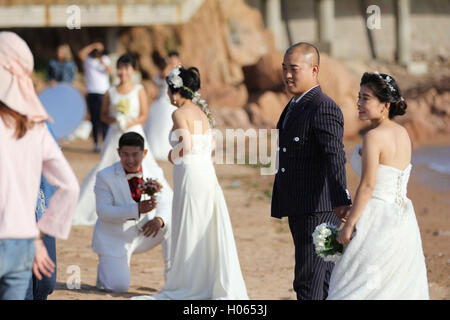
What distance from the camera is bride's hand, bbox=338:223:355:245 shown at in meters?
4.66

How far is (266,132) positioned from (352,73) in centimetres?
727

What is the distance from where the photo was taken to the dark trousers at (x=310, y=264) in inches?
203

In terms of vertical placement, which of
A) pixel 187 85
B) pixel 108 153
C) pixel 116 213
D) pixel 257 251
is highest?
pixel 187 85

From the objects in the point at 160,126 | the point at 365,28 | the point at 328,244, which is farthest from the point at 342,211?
the point at 365,28

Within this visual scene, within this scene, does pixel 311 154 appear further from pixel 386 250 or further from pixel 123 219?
pixel 123 219

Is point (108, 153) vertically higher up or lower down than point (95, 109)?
lower down

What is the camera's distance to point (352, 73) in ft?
88.2

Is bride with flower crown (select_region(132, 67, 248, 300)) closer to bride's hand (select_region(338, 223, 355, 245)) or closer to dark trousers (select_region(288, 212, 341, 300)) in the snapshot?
dark trousers (select_region(288, 212, 341, 300))

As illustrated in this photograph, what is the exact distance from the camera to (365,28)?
120 feet

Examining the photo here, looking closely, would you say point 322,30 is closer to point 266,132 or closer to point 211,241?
point 266,132

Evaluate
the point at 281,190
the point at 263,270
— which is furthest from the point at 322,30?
the point at 281,190

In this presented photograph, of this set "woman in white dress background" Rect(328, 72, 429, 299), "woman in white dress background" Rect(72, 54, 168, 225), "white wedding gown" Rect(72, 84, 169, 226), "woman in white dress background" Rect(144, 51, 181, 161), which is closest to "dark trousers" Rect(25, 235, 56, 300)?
"woman in white dress background" Rect(328, 72, 429, 299)

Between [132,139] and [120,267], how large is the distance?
1.10m

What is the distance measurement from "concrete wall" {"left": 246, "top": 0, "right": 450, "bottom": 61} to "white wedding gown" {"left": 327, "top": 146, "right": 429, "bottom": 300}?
3167 centimetres
